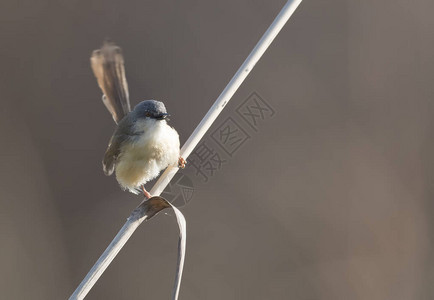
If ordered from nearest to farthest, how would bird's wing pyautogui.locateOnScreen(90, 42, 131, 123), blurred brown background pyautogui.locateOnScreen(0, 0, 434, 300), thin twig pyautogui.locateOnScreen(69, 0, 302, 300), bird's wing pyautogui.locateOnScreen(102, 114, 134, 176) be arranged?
thin twig pyautogui.locateOnScreen(69, 0, 302, 300)
bird's wing pyautogui.locateOnScreen(90, 42, 131, 123)
bird's wing pyautogui.locateOnScreen(102, 114, 134, 176)
blurred brown background pyautogui.locateOnScreen(0, 0, 434, 300)

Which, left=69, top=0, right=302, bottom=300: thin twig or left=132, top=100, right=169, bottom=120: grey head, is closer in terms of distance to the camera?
left=69, top=0, right=302, bottom=300: thin twig

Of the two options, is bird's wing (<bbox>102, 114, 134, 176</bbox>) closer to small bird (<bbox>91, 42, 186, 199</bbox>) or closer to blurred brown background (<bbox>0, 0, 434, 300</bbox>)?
small bird (<bbox>91, 42, 186, 199</bbox>)

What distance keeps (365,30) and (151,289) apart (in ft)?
8.94

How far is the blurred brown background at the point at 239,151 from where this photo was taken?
4215 millimetres

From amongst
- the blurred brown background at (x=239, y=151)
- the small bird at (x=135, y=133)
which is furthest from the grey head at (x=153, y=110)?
the blurred brown background at (x=239, y=151)

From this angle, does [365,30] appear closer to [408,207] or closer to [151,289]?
[408,207]

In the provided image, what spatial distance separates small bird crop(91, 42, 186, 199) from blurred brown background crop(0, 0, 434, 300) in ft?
4.71

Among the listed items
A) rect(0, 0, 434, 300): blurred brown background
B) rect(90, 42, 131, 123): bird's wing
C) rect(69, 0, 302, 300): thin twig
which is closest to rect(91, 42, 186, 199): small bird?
rect(90, 42, 131, 123): bird's wing

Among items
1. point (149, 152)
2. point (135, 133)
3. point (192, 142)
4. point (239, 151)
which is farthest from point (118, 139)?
point (239, 151)

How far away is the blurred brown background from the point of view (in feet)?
13.8

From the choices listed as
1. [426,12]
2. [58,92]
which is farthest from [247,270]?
[426,12]

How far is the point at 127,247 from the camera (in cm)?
462

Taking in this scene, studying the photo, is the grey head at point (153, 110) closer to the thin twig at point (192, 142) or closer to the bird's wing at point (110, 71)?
the bird's wing at point (110, 71)

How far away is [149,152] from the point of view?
2.76 meters
